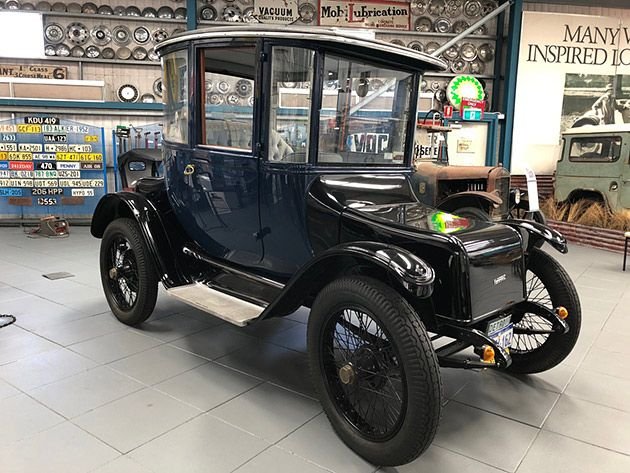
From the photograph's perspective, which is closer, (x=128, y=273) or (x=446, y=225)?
(x=446, y=225)

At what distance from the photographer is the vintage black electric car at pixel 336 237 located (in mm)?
2035

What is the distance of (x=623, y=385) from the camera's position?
9.02 ft

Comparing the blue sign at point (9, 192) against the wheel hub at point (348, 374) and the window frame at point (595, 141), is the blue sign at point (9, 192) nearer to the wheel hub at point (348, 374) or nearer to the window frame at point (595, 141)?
the wheel hub at point (348, 374)

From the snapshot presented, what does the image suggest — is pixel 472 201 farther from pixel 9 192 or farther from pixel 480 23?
pixel 9 192

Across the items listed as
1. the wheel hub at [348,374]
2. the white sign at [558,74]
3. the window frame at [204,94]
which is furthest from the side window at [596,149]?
the wheel hub at [348,374]

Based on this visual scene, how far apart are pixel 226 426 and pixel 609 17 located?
10.2m

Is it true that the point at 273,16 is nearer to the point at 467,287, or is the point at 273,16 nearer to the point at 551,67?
the point at 551,67

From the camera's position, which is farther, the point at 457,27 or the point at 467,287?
the point at 457,27

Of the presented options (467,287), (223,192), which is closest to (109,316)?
(223,192)

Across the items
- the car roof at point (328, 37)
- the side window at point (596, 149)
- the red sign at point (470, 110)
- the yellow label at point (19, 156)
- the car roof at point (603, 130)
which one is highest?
the red sign at point (470, 110)

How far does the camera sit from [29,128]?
7.26 meters

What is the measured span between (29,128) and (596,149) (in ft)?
27.5

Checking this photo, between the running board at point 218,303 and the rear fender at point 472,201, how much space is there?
137 inches

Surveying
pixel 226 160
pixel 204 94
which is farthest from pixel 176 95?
pixel 226 160
